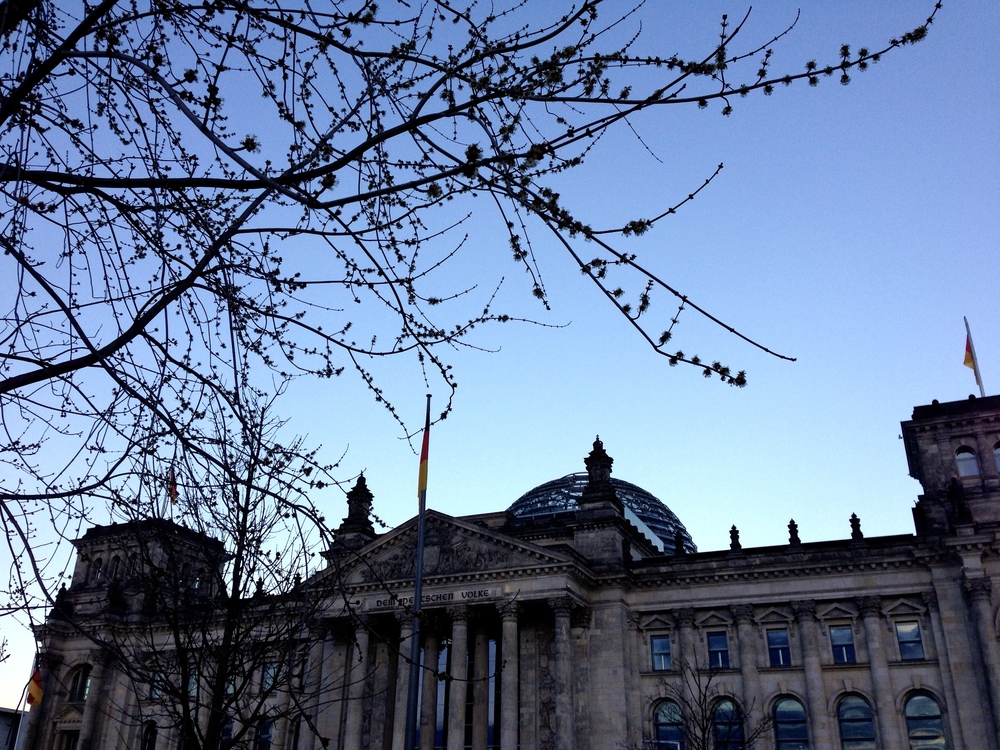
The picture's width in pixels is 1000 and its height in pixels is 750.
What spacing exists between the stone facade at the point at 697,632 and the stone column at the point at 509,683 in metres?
0.09

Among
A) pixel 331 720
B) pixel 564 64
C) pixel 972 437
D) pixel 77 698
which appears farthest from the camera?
pixel 77 698

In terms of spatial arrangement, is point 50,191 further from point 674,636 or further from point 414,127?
point 674,636

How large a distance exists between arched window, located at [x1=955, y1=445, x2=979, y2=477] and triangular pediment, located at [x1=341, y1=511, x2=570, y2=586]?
759 inches

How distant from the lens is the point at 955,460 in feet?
138

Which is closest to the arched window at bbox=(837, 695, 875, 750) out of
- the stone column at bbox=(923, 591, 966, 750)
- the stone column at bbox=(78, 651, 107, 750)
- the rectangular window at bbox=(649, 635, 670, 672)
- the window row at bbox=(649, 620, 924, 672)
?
the window row at bbox=(649, 620, 924, 672)

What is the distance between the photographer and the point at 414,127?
7.70 m

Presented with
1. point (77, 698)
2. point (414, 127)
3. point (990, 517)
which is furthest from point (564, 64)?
point (77, 698)

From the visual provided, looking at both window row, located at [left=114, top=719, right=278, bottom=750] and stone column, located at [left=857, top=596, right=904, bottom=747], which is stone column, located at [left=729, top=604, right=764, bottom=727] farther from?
window row, located at [left=114, top=719, right=278, bottom=750]

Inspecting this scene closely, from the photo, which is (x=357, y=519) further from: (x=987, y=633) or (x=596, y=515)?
(x=987, y=633)

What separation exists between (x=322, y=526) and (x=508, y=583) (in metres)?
36.7

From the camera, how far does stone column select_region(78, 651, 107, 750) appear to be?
53.2 m

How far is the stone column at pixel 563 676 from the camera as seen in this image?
3962cm

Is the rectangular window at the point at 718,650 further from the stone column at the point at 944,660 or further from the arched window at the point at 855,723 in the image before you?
the stone column at the point at 944,660

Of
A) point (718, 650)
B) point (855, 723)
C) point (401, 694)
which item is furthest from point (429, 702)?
point (855, 723)
